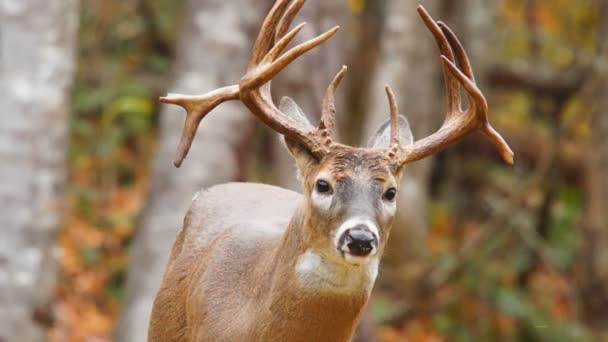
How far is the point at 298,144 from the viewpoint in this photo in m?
5.53

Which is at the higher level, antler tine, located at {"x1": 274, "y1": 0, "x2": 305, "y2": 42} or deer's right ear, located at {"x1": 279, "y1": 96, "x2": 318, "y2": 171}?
antler tine, located at {"x1": 274, "y1": 0, "x2": 305, "y2": 42}

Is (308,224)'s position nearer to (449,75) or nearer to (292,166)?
(449,75)

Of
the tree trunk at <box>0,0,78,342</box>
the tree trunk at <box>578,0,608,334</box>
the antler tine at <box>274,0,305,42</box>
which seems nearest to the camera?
the antler tine at <box>274,0,305,42</box>

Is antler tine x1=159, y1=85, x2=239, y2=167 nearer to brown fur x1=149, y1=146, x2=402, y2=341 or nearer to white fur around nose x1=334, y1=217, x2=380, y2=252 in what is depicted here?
brown fur x1=149, y1=146, x2=402, y2=341

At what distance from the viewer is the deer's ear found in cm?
568

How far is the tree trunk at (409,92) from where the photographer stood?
13133 mm

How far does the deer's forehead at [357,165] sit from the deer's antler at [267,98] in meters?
0.09

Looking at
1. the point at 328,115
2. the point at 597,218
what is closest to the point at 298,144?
the point at 328,115

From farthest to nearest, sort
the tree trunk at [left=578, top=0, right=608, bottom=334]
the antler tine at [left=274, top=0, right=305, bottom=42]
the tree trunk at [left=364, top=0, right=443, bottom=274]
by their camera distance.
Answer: the tree trunk at [left=364, top=0, right=443, bottom=274] < the tree trunk at [left=578, top=0, right=608, bottom=334] < the antler tine at [left=274, top=0, right=305, bottom=42]

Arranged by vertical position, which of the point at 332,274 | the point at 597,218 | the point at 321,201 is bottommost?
the point at 597,218

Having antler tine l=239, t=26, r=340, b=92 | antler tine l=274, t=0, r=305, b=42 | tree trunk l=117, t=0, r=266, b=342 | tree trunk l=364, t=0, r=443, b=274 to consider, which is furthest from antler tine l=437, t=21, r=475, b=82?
tree trunk l=364, t=0, r=443, b=274

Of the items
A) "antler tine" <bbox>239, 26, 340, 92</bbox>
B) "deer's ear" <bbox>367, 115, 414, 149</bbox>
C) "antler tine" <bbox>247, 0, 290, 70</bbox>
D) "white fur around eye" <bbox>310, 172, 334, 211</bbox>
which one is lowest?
"white fur around eye" <bbox>310, 172, 334, 211</bbox>

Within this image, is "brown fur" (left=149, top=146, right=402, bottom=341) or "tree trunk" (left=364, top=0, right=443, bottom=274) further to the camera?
"tree trunk" (left=364, top=0, right=443, bottom=274)

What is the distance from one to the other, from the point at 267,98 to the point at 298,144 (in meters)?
0.25
